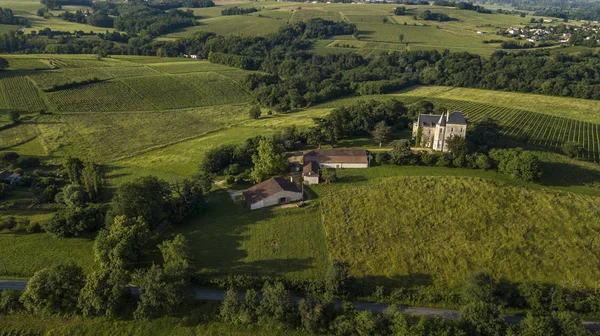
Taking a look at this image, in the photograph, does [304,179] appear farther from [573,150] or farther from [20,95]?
[20,95]

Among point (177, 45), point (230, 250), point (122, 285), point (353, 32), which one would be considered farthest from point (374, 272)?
point (353, 32)

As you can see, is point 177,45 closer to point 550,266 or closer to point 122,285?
point 122,285

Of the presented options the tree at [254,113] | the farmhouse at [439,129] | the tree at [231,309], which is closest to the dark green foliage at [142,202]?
the tree at [231,309]

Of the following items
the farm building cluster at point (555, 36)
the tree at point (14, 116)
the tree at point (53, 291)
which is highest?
the farm building cluster at point (555, 36)

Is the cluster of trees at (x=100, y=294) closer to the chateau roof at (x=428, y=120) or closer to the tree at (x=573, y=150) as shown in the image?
the chateau roof at (x=428, y=120)

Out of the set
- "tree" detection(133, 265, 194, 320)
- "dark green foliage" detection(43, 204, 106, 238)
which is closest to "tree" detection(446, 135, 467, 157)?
"tree" detection(133, 265, 194, 320)

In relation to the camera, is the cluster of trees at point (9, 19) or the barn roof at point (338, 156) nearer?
the barn roof at point (338, 156)

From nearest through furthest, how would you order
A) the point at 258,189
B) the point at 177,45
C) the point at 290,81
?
the point at 258,189 < the point at 290,81 < the point at 177,45

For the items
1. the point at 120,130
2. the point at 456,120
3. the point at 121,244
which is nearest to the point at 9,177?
the point at 120,130

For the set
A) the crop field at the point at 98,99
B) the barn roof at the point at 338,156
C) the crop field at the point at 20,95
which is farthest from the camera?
the crop field at the point at 98,99
